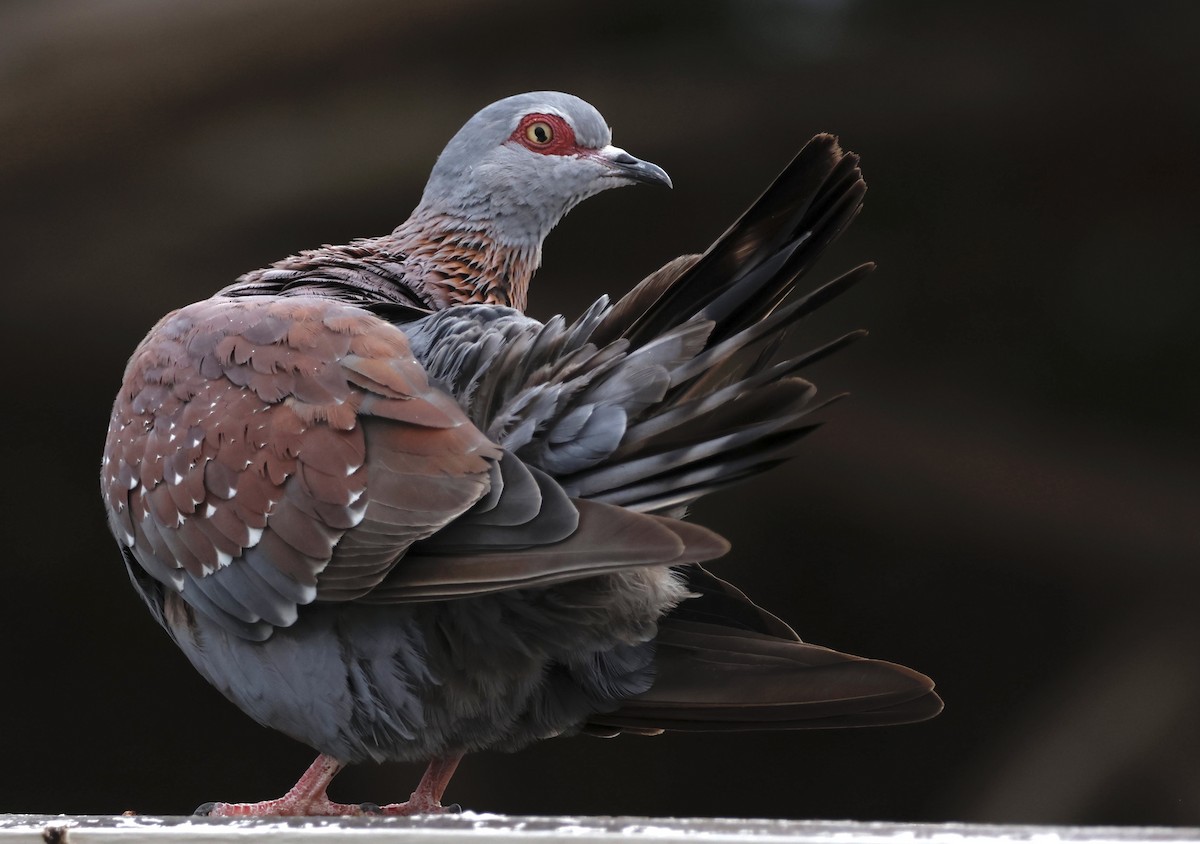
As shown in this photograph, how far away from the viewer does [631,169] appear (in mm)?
1940

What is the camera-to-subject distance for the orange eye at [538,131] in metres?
1.93

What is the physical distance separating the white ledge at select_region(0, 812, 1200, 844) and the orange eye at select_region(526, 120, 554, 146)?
3.57 ft

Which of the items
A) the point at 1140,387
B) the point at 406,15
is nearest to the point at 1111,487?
the point at 1140,387

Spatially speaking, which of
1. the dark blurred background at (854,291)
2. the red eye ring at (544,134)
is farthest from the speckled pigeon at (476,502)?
the dark blurred background at (854,291)

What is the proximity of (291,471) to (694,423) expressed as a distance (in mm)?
444

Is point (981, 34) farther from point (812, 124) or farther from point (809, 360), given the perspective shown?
point (809, 360)

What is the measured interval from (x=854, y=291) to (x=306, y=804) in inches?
78.3

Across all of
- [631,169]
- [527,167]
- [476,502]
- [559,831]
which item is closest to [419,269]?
[527,167]

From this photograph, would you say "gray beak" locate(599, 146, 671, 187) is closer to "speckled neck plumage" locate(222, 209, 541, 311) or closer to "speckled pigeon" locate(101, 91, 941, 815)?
"speckled neck plumage" locate(222, 209, 541, 311)

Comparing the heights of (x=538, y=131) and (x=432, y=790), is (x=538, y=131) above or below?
above

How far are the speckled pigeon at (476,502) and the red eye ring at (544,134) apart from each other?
0.36 meters

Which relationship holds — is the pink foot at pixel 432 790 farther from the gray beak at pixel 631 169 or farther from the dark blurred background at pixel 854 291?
the dark blurred background at pixel 854 291

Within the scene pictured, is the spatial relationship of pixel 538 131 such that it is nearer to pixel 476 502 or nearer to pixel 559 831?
pixel 476 502

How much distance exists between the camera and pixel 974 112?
305cm
